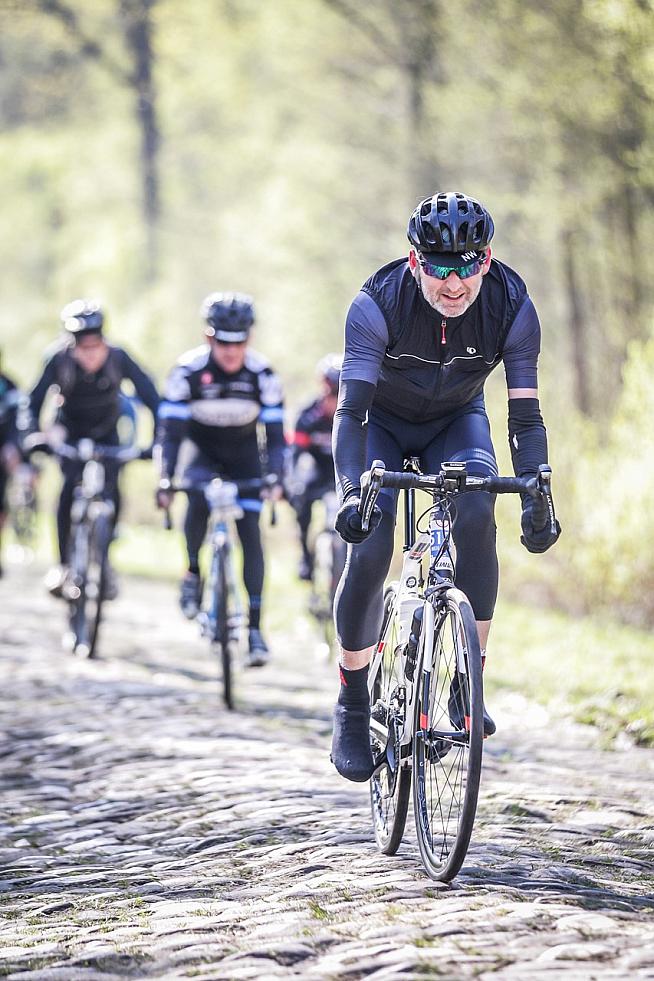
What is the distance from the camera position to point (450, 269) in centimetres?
509

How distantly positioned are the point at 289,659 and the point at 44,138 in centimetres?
3281

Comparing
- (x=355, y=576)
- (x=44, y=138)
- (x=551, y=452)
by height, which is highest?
(x=44, y=138)

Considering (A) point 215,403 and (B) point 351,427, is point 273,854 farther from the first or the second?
(A) point 215,403

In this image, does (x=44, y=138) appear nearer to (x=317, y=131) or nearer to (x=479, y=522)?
(x=317, y=131)

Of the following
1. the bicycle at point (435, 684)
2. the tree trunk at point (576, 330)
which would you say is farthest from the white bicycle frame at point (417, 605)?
the tree trunk at point (576, 330)

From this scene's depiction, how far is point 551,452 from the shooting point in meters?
16.1

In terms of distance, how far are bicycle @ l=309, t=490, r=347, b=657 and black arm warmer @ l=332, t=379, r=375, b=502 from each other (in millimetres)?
5961

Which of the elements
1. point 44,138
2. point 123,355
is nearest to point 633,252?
point 123,355

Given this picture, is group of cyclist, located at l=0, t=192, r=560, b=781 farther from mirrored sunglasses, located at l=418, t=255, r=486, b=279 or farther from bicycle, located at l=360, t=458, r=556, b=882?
bicycle, located at l=360, t=458, r=556, b=882

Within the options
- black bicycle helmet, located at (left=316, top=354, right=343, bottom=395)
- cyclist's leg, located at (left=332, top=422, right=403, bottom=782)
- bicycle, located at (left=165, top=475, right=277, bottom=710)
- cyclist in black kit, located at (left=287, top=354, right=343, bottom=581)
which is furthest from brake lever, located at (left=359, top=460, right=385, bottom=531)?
cyclist in black kit, located at (left=287, top=354, right=343, bottom=581)

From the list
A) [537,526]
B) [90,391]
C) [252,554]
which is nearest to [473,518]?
[537,526]

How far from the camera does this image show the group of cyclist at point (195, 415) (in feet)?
30.2

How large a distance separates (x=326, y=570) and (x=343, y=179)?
19203 mm

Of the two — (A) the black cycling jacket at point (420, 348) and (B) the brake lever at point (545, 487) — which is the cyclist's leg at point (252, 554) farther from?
(B) the brake lever at point (545, 487)
